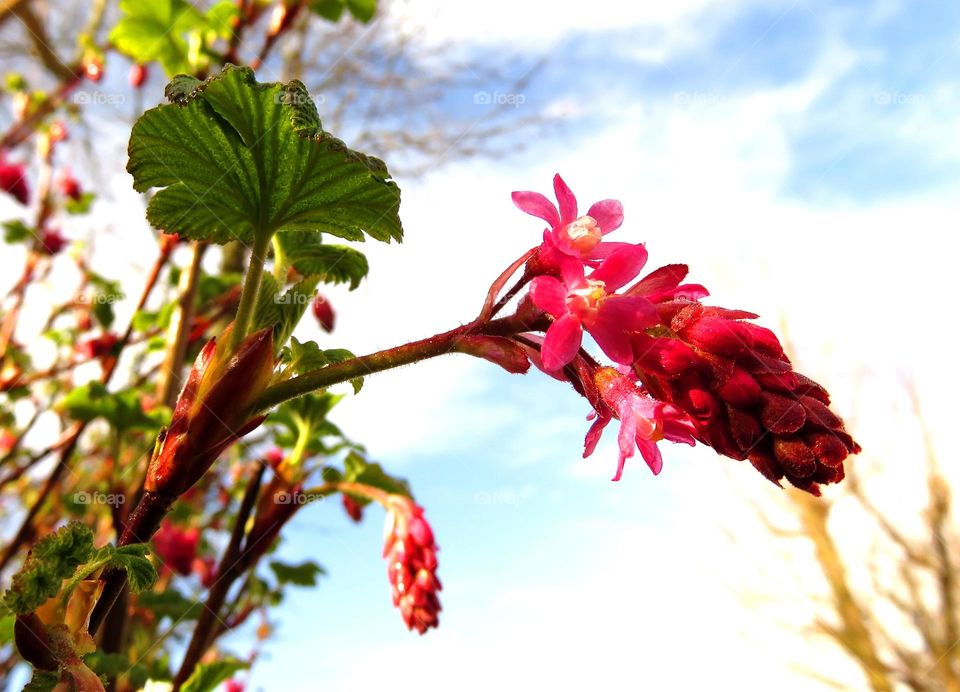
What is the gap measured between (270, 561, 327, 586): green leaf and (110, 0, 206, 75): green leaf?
43.7 inches

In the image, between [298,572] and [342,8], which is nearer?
[342,8]

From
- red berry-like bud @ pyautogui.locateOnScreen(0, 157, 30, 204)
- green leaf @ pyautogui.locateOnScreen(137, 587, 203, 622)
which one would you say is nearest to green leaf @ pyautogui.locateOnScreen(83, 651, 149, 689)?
green leaf @ pyautogui.locateOnScreen(137, 587, 203, 622)

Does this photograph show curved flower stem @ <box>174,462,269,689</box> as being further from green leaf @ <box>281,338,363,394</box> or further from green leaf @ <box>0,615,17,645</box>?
green leaf @ <box>281,338,363,394</box>

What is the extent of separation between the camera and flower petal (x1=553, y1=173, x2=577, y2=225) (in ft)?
1.94

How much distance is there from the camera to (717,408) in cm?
49

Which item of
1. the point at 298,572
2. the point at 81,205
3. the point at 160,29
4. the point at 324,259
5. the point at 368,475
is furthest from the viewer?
the point at 81,205

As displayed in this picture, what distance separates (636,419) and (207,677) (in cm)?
70

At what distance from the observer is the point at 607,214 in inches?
23.4

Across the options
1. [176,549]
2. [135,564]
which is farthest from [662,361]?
[176,549]

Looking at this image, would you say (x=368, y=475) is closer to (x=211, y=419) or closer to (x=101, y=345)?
(x=211, y=419)

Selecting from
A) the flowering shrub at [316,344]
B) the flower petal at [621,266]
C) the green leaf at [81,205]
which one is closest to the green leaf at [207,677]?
the flowering shrub at [316,344]

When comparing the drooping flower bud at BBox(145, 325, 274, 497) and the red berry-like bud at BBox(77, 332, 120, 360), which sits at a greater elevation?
the red berry-like bud at BBox(77, 332, 120, 360)

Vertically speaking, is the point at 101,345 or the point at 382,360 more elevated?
the point at 101,345

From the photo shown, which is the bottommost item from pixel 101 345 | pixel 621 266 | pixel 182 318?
pixel 621 266
